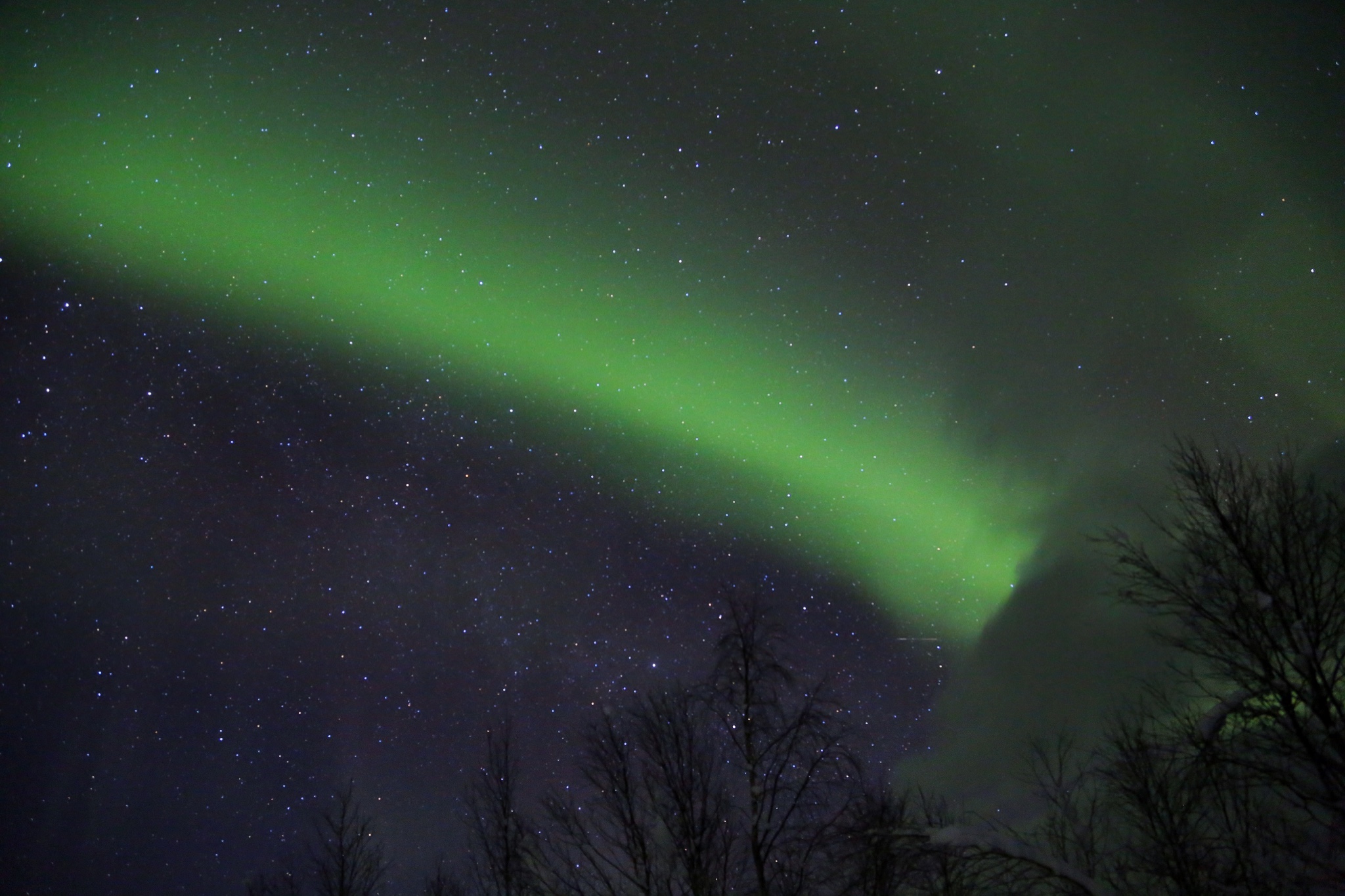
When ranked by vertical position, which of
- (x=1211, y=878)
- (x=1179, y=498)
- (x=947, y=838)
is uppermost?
(x=1179, y=498)

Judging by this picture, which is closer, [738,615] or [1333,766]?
[1333,766]

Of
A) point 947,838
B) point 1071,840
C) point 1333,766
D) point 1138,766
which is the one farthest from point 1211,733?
point 1071,840

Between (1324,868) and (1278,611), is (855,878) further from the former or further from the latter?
(1278,611)

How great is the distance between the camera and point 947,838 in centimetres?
1021

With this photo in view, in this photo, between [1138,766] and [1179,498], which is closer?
[1179,498]

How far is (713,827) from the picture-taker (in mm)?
16359

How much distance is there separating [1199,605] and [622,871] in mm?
11743

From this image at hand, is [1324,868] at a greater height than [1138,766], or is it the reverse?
[1138,766]

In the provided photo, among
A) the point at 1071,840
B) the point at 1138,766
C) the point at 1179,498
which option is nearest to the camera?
the point at 1179,498

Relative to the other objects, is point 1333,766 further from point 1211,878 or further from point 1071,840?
point 1071,840

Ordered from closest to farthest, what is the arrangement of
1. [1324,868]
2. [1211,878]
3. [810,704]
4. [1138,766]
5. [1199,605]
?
1. [1324,868]
2. [1211,878]
3. [1199,605]
4. [810,704]
5. [1138,766]

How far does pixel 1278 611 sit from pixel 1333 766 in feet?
6.32

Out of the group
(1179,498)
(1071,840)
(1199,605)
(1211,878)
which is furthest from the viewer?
(1071,840)

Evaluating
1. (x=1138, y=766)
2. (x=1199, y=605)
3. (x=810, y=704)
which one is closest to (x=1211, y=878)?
(x=1199, y=605)
